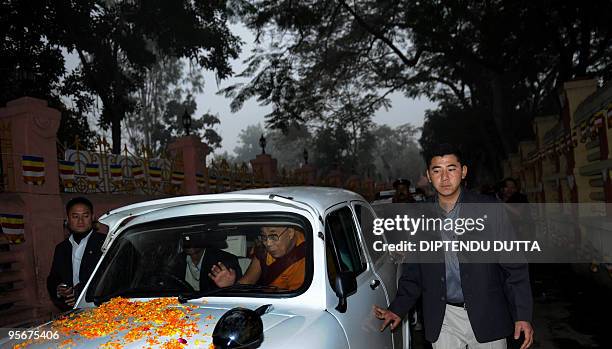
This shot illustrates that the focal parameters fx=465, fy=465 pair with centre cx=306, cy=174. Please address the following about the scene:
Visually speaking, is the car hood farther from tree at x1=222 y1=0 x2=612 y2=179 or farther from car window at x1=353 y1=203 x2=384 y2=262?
tree at x1=222 y1=0 x2=612 y2=179

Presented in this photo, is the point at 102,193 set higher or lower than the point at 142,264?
higher

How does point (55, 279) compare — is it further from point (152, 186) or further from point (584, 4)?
point (584, 4)

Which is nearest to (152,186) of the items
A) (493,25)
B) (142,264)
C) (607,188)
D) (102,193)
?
(102,193)

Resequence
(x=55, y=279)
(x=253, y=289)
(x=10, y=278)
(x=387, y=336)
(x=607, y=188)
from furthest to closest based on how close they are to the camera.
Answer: (x=607, y=188) → (x=10, y=278) → (x=55, y=279) → (x=387, y=336) → (x=253, y=289)

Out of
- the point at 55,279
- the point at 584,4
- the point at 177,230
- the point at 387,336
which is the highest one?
the point at 584,4

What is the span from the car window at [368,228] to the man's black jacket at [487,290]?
93 cm

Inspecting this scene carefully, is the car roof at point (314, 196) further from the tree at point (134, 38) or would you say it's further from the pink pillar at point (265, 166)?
the tree at point (134, 38)

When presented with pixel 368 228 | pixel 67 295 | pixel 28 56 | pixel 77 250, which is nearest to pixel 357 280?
pixel 368 228

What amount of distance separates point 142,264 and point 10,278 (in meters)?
4.01

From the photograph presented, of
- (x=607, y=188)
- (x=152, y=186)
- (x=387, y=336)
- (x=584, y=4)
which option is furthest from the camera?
(x=584, y=4)

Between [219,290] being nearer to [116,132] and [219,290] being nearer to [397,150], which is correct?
[116,132]

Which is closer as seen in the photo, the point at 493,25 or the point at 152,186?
the point at 152,186

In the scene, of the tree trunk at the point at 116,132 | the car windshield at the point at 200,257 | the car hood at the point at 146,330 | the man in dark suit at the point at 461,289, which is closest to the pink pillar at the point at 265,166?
the tree trunk at the point at 116,132

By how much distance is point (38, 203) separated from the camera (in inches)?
254
